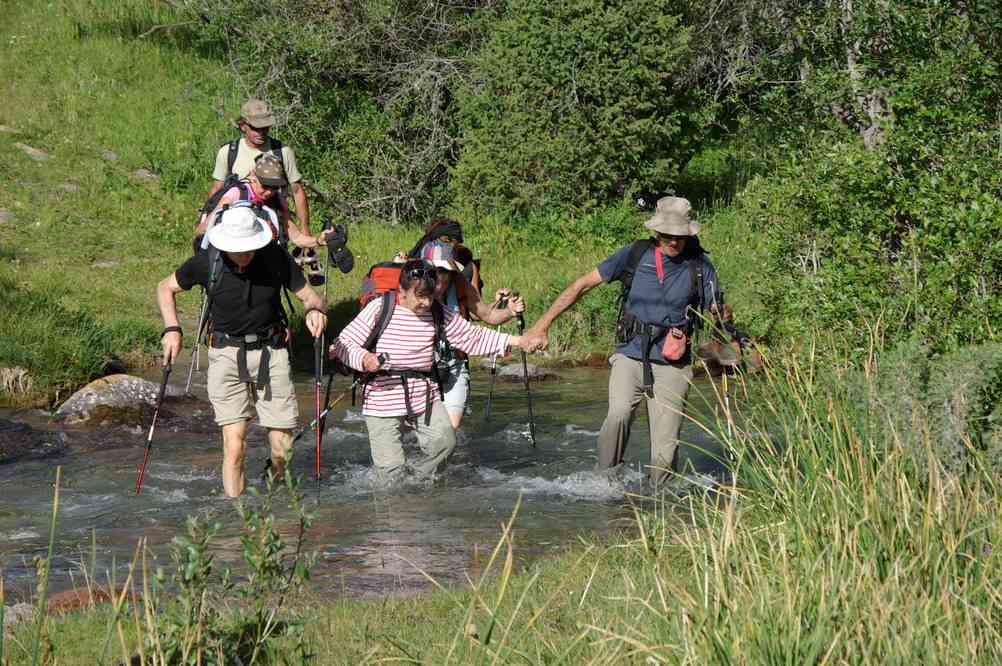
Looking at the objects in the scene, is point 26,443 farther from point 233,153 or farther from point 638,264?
point 638,264

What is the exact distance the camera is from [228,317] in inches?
368

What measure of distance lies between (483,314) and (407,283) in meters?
0.98

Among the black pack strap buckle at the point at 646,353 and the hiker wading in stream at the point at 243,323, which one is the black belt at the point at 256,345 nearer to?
the hiker wading in stream at the point at 243,323

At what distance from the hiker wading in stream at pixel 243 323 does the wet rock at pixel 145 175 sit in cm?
1318

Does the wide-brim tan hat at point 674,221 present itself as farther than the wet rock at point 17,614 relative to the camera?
Yes

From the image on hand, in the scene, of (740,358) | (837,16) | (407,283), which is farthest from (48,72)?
(740,358)

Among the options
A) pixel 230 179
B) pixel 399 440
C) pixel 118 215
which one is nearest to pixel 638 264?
pixel 399 440

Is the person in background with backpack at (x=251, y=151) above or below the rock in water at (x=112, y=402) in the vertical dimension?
above

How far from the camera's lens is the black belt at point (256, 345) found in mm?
9422

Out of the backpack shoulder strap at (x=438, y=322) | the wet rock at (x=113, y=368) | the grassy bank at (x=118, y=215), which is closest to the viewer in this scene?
the backpack shoulder strap at (x=438, y=322)

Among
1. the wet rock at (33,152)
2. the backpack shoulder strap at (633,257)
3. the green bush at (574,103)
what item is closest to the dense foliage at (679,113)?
the green bush at (574,103)

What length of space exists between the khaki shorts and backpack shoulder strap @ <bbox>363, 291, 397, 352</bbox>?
0.58 metres

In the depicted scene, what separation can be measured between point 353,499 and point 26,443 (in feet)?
10.5

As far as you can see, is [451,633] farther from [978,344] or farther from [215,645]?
[978,344]
